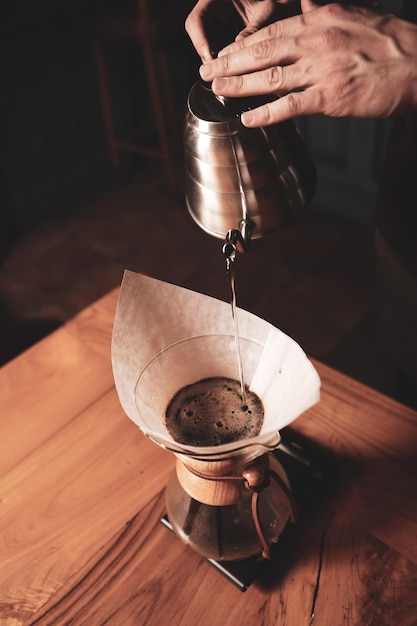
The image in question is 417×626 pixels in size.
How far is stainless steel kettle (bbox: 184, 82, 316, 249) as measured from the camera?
64 cm

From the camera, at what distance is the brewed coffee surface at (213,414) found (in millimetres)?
707

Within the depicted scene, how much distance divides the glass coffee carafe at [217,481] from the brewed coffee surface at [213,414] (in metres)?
0.02

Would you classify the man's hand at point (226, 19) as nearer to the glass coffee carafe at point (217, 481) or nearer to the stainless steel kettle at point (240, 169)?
the stainless steel kettle at point (240, 169)

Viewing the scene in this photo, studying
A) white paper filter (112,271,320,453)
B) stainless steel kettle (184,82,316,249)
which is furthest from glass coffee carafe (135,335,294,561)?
stainless steel kettle (184,82,316,249)

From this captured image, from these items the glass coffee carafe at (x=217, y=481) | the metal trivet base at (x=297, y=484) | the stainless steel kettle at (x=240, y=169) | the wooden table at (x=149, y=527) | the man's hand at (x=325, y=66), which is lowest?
the wooden table at (x=149, y=527)

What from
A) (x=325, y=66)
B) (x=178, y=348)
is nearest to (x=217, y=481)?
(x=178, y=348)

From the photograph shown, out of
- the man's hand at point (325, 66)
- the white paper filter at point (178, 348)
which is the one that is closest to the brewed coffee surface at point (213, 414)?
the white paper filter at point (178, 348)

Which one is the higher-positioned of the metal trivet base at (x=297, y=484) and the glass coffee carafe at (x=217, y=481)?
the glass coffee carafe at (x=217, y=481)

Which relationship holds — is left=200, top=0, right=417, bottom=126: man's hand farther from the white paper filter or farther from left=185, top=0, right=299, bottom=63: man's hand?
the white paper filter

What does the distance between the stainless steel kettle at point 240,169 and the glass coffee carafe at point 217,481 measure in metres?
0.17

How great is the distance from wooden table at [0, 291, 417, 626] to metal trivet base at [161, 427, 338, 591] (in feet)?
0.05

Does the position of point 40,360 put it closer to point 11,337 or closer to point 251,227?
point 251,227

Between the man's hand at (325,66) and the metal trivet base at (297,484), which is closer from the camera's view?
the man's hand at (325,66)

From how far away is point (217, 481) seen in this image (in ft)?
2.27
